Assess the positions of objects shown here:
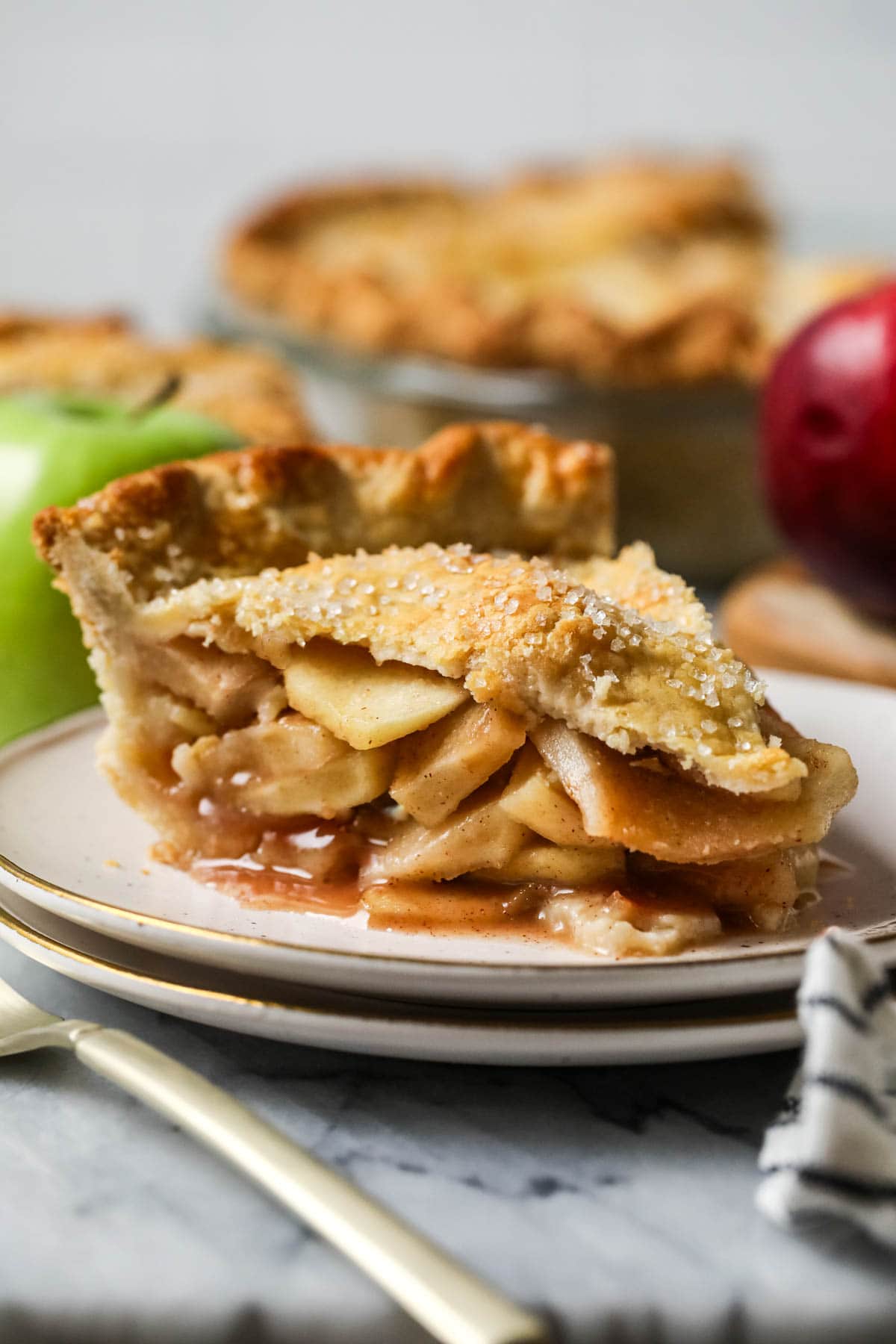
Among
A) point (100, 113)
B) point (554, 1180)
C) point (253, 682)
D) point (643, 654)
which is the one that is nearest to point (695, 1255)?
point (554, 1180)

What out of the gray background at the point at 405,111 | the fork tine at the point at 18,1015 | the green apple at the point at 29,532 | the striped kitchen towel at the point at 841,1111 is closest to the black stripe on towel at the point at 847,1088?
the striped kitchen towel at the point at 841,1111

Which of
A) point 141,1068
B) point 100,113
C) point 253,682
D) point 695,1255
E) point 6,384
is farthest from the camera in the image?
point 100,113

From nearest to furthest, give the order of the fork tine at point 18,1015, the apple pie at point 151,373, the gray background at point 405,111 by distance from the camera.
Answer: the fork tine at point 18,1015 < the apple pie at point 151,373 < the gray background at point 405,111

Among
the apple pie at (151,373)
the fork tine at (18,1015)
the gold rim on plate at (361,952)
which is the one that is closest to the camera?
the gold rim on plate at (361,952)

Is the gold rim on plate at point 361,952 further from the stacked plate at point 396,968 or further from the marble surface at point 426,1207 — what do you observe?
the marble surface at point 426,1207

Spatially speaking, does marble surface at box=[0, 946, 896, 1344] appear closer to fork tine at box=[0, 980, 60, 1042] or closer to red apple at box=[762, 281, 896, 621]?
fork tine at box=[0, 980, 60, 1042]

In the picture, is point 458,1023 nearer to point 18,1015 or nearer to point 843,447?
point 18,1015

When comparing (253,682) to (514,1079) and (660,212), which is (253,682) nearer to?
(514,1079)
